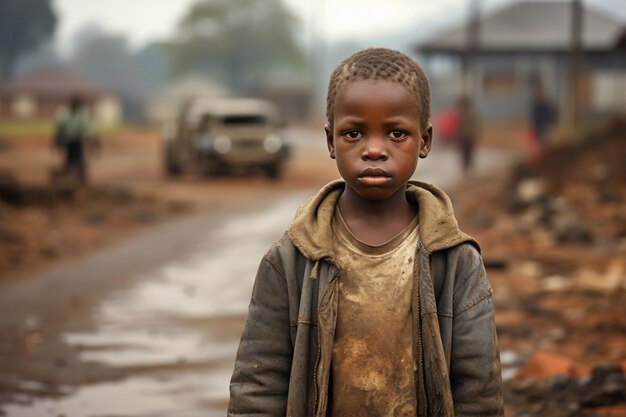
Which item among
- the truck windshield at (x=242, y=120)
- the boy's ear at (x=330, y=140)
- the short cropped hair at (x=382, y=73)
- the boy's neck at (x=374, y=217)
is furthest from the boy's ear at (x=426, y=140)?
the truck windshield at (x=242, y=120)

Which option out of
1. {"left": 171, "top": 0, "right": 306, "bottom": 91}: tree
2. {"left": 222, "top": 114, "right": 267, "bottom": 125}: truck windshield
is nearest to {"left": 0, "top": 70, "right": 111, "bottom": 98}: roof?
{"left": 171, "top": 0, "right": 306, "bottom": 91}: tree

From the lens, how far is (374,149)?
3.11 metres

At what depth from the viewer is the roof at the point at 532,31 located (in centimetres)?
5069

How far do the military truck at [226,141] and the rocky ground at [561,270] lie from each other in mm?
5130

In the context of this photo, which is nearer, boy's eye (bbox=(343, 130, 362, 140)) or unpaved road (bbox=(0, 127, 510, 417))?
boy's eye (bbox=(343, 130, 362, 140))

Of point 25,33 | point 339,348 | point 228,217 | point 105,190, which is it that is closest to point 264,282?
point 339,348

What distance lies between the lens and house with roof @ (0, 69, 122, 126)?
269 ft

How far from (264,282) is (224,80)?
399ft

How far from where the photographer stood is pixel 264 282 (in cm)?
324

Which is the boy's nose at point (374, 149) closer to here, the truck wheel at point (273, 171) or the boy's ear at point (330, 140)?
the boy's ear at point (330, 140)

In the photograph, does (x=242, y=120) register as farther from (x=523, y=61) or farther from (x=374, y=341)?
(x=523, y=61)

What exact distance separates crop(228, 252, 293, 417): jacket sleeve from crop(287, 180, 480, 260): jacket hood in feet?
0.41

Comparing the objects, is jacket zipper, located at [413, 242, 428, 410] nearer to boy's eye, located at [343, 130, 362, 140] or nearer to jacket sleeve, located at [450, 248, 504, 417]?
jacket sleeve, located at [450, 248, 504, 417]

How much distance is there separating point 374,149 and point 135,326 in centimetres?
618
